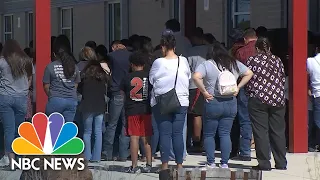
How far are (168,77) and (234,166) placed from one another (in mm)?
1966

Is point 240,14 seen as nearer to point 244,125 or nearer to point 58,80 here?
point 244,125

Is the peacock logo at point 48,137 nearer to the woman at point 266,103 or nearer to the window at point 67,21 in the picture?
the woman at point 266,103

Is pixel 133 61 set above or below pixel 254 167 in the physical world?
above

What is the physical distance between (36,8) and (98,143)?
2.07m

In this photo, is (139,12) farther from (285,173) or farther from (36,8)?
(285,173)

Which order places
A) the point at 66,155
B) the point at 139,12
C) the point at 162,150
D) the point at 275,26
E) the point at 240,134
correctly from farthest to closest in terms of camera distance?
the point at 139,12 → the point at 275,26 → the point at 240,134 → the point at 162,150 → the point at 66,155

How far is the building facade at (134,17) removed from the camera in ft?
54.4

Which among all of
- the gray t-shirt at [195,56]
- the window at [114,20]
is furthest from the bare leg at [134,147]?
the window at [114,20]

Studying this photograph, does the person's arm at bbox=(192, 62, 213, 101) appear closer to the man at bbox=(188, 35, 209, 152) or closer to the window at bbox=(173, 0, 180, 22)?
the man at bbox=(188, 35, 209, 152)

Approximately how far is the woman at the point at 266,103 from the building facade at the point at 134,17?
5.07 m

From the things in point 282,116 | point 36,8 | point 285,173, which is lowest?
point 285,173

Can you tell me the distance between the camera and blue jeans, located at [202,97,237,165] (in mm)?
10336

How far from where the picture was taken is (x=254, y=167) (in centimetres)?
1096

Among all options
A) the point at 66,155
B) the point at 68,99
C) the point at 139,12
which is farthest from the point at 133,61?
the point at 139,12
